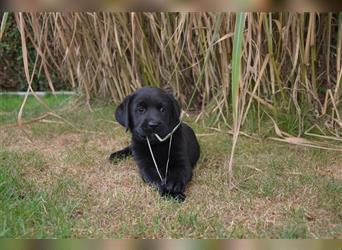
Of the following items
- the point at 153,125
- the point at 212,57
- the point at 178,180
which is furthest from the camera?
the point at 212,57

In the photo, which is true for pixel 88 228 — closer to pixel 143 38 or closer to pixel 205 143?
pixel 205 143

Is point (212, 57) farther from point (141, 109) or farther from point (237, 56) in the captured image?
point (237, 56)

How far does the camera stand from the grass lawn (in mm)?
1222

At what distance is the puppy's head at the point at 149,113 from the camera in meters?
1.82

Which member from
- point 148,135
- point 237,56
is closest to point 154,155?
point 148,135

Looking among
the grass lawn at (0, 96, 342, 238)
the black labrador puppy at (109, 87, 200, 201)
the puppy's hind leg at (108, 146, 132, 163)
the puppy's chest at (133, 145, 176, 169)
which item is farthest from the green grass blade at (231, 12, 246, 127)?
the puppy's hind leg at (108, 146, 132, 163)

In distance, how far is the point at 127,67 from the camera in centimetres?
305

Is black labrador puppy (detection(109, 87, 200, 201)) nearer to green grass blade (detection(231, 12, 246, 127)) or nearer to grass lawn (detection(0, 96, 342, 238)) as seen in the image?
grass lawn (detection(0, 96, 342, 238))

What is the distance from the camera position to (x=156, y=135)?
6.01ft

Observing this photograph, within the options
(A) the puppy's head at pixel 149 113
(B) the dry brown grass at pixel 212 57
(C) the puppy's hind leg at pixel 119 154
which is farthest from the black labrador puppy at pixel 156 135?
(B) the dry brown grass at pixel 212 57

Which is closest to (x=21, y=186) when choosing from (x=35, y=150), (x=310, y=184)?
(x=35, y=150)

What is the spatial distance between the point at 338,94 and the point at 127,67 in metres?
1.36

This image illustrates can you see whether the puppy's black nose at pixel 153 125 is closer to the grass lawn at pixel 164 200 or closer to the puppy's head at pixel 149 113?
the puppy's head at pixel 149 113

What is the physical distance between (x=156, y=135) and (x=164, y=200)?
0.39m
